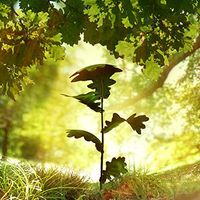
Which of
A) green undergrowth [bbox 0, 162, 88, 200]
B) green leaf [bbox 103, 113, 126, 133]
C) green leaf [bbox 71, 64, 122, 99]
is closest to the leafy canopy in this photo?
green leaf [bbox 71, 64, 122, 99]

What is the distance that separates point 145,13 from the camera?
15.7ft

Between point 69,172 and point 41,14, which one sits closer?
point 41,14

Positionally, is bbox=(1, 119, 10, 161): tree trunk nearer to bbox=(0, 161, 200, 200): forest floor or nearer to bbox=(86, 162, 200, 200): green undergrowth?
bbox=(0, 161, 200, 200): forest floor

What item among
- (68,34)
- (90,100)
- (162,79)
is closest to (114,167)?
(90,100)

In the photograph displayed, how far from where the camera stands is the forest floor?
252 inches

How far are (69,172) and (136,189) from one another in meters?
1.13

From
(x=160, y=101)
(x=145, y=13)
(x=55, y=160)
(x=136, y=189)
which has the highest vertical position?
(x=160, y=101)

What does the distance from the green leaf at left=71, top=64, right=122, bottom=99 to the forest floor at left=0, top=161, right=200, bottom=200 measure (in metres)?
1.27

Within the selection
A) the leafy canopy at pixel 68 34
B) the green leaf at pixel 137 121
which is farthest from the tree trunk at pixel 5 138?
the green leaf at pixel 137 121

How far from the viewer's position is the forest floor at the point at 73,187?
6.40 meters

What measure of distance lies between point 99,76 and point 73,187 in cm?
153

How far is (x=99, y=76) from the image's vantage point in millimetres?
6492

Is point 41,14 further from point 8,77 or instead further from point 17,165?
point 17,165

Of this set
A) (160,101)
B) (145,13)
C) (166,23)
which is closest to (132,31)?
(166,23)
